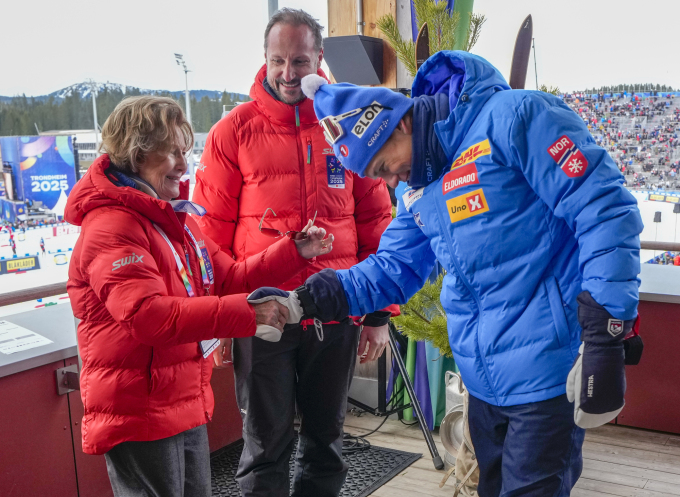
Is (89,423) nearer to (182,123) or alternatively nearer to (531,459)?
(182,123)

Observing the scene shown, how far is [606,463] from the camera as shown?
292cm

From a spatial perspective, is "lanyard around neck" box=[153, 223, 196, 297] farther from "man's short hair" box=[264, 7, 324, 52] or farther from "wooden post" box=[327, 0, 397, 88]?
"wooden post" box=[327, 0, 397, 88]

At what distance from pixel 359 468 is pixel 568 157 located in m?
2.15

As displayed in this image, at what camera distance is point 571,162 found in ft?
3.85

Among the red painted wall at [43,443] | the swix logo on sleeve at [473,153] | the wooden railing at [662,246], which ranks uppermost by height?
the swix logo on sleeve at [473,153]

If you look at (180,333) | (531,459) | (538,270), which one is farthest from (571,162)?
(180,333)

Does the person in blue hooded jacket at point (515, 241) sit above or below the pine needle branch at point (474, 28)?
below

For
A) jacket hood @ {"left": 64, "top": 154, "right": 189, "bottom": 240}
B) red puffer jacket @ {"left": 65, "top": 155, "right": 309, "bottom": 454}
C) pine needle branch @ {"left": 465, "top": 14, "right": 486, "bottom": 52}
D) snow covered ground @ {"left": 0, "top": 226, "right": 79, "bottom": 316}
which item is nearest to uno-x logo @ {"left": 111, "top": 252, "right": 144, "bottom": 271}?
red puffer jacket @ {"left": 65, "top": 155, "right": 309, "bottom": 454}

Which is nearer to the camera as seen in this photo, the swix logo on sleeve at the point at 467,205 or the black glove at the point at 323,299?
the swix logo on sleeve at the point at 467,205

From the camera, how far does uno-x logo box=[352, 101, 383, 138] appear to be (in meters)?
1.41

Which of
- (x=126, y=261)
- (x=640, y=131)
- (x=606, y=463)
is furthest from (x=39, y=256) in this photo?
(x=640, y=131)

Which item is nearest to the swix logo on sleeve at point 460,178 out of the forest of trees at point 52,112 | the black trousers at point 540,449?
the black trousers at point 540,449

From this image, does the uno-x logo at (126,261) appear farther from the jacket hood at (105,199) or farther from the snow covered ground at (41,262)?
the snow covered ground at (41,262)

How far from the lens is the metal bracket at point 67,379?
90.7 inches
